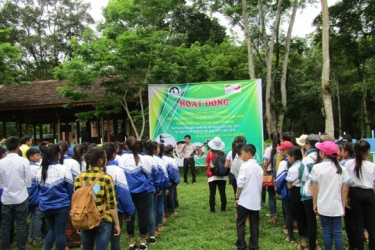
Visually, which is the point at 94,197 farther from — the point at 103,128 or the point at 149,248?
the point at 103,128

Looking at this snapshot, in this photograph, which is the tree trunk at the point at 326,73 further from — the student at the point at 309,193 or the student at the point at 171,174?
the student at the point at 309,193

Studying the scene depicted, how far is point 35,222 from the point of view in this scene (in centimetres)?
557

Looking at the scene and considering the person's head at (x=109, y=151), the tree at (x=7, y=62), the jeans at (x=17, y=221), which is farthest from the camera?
the tree at (x=7, y=62)

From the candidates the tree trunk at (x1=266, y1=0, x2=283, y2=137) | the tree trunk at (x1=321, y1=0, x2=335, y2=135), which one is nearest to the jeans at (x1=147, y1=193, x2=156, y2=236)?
the tree trunk at (x1=321, y1=0, x2=335, y2=135)

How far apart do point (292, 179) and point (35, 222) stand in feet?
12.5

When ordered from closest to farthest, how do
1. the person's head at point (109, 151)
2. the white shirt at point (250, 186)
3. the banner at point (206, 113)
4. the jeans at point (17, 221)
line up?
the person's head at point (109, 151) < the white shirt at point (250, 186) < the jeans at point (17, 221) < the banner at point (206, 113)

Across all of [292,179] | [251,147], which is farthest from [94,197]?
[292,179]

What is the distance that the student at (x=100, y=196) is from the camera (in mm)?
3283

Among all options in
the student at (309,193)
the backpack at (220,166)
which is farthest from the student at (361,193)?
the backpack at (220,166)

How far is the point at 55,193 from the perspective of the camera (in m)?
4.07

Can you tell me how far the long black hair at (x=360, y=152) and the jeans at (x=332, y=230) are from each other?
0.64 meters

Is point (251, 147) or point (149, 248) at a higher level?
point (251, 147)

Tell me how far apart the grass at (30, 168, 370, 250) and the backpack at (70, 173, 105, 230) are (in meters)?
2.26

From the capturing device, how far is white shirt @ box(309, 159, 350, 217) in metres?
4.07
